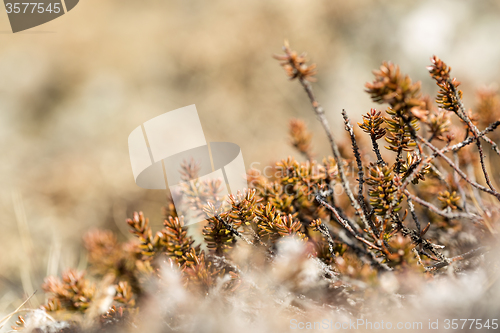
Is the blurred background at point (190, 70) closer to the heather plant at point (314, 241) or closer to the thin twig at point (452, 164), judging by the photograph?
the heather plant at point (314, 241)

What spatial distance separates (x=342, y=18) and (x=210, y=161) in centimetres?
193

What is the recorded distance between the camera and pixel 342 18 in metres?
2.29

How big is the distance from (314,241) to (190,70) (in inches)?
74.3

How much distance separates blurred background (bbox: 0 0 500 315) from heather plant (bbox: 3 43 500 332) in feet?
3.17

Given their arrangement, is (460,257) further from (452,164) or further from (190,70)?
(190,70)

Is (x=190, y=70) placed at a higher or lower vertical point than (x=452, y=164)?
higher

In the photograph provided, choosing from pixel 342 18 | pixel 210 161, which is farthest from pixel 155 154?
pixel 342 18

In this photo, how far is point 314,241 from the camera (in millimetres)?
888

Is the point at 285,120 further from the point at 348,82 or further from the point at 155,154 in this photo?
the point at 155,154

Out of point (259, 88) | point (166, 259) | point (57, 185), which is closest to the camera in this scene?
point (166, 259)

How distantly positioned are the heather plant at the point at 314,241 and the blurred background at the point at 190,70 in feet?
3.17

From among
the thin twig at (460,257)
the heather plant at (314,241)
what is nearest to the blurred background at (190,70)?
the heather plant at (314,241)

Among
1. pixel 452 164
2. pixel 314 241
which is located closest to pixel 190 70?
pixel 314 241

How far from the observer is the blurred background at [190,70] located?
6.44ft
